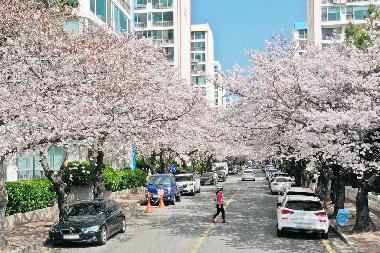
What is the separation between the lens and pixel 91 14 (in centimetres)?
4044

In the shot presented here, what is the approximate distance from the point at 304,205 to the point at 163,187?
16465 millimetres

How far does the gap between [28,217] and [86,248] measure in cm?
740

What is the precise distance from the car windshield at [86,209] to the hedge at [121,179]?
17188mm

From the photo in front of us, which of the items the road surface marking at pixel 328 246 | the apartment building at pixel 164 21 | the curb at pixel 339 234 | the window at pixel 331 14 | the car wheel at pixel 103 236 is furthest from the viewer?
the apartment building at pixel 164 21

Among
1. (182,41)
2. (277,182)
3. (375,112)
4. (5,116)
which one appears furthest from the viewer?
(182,41)

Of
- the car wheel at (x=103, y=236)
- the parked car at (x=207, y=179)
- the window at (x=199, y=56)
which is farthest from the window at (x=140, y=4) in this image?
the car wheel at (x=103, y=236)

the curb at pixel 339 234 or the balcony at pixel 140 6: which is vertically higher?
the balcony at pixel 140 6

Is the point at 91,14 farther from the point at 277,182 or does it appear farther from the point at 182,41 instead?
the point at 182,41

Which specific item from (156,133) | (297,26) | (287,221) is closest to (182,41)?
(297,26)

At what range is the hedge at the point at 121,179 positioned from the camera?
124 ft

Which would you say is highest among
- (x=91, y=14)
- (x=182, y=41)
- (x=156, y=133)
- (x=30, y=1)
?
(x=182, y=41)

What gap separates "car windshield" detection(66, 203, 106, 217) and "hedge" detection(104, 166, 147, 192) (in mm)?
17188

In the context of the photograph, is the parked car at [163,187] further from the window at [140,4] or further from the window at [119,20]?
the window at [140,4]

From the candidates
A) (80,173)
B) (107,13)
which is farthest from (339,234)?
(107,13)
